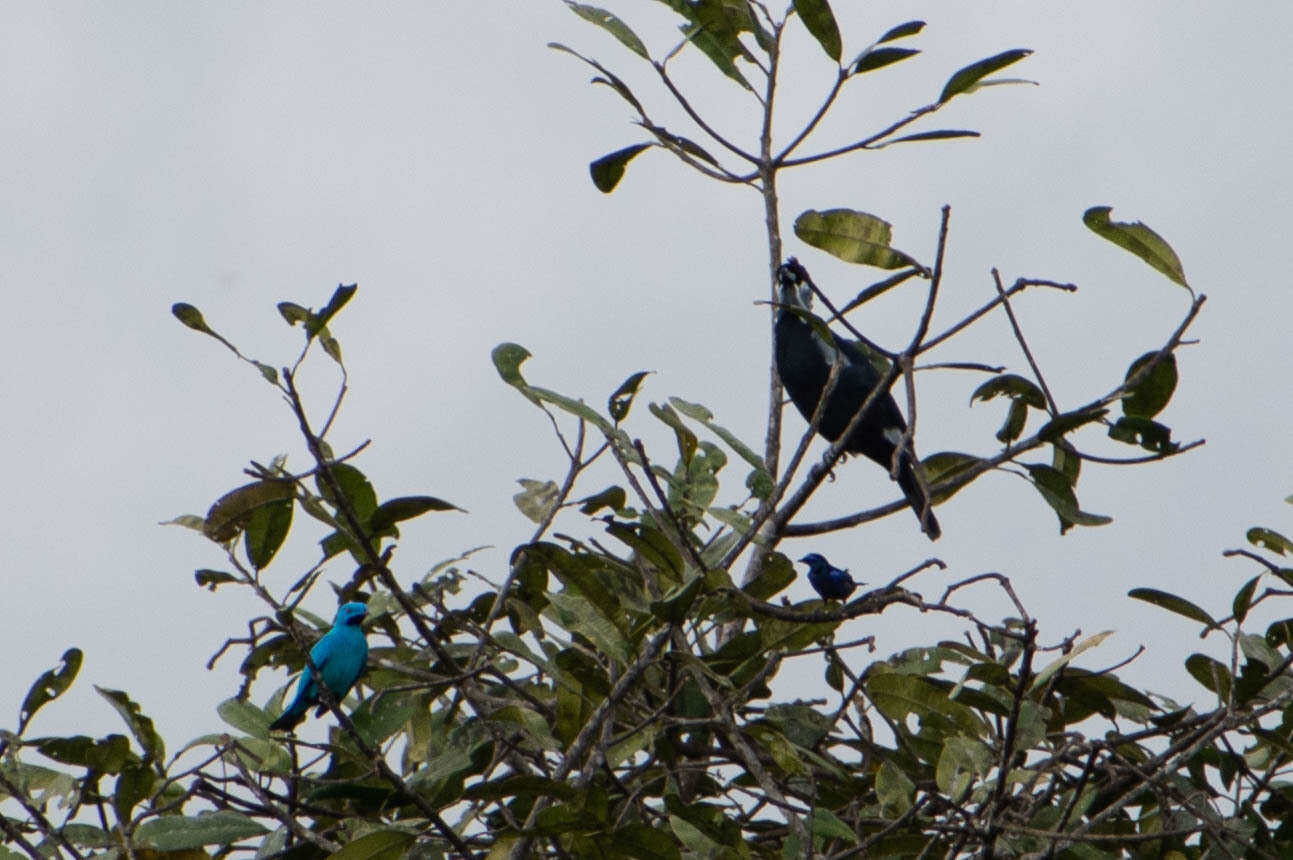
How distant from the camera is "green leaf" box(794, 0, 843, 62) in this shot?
3088mm

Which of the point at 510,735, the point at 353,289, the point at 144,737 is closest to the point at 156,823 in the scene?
the point at 144,737

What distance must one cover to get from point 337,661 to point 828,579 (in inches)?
76.5

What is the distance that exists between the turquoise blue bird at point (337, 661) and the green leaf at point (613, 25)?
4.28 feet

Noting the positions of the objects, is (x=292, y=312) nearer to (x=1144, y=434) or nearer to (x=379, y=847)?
(x=379, y=847)

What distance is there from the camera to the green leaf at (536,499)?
2916mm

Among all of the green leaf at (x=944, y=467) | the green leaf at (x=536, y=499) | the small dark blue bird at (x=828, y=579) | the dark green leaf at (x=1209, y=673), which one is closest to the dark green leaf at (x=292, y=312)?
the green leaf at (x=536, y=499)

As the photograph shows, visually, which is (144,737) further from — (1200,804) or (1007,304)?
(1200,804)

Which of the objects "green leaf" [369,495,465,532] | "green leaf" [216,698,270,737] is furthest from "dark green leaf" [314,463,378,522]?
"green leaf" [216,698,270,737]

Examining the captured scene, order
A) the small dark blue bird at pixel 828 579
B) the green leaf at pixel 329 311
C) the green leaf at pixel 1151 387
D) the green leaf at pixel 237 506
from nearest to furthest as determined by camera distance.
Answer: the green leaf at pixel 329 311 < the green leaf at pixel 237 506 < the green leaf at pixel 1151 387 < the small dark blue bird at pixel 828 579

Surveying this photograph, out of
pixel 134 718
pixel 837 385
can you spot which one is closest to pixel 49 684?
pixel 134 718

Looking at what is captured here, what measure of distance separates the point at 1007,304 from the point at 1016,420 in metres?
0.53

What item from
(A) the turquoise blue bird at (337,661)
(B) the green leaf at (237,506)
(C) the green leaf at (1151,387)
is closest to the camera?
(B) the green leaf at (237,506)

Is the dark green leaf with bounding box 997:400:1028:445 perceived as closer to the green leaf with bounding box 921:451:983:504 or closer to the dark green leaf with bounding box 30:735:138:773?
the green leaf with bounding box 921:451:983:504

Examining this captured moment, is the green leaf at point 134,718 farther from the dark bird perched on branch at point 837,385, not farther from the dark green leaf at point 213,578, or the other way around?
the dark bird perched on branch at point 837,385
